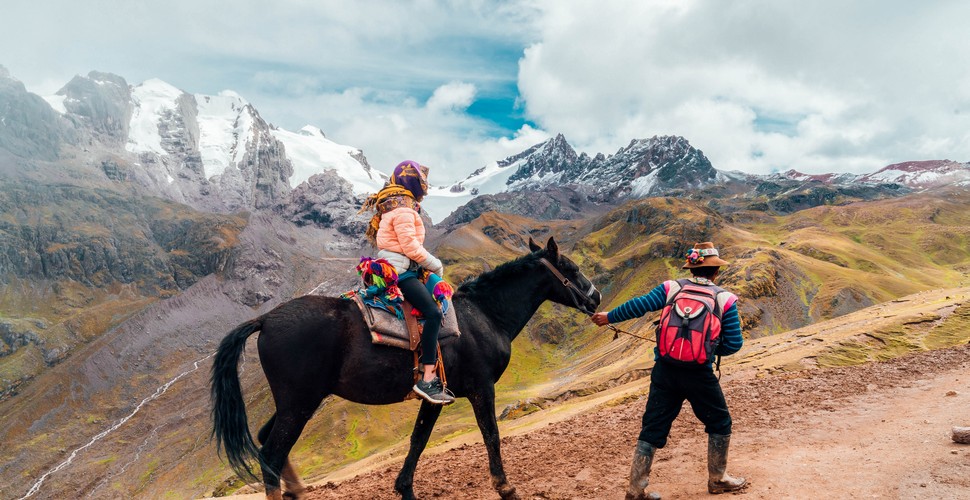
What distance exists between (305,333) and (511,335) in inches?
144

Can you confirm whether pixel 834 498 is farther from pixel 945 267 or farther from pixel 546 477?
pixel 945 267

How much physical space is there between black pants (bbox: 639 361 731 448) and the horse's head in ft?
7.58

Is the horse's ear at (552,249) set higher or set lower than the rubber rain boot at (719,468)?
higher

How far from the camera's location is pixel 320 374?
7746 mm

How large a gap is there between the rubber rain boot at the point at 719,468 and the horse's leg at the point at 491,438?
3.09 meters

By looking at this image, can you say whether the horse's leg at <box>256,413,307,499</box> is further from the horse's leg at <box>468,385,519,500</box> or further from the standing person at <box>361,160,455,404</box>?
the horse's leg at <box>468,385,519,500</box>

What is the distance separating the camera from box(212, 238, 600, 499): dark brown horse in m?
7.63

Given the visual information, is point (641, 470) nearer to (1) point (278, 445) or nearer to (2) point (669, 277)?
(1) point (278, 445)

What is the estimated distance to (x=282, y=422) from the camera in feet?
25.0

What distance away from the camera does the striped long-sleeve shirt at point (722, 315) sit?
7.37 m

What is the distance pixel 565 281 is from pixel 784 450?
5.07 m

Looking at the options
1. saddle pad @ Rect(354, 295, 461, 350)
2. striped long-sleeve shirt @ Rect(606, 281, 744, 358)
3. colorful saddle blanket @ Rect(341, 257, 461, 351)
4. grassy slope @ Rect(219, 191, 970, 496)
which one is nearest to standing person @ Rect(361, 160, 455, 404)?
colorful saddle blanket @ Rect(341, 257, 461, 351)

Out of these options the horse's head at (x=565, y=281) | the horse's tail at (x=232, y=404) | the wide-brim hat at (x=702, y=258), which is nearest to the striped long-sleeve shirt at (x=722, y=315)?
the wide-brim hat at (x=702, y=258)

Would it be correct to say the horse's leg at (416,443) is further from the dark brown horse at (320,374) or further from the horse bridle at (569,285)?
the horse bridle at (569,285)
